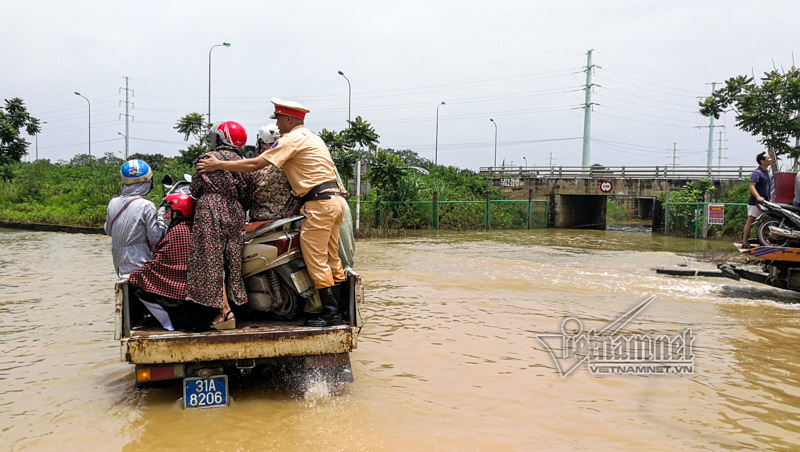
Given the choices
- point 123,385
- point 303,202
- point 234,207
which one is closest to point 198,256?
Result: point 234,207

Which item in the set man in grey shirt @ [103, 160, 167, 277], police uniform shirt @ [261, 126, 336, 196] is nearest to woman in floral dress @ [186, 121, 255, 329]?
police uniform shirt @ [261, 126, 336, 196]

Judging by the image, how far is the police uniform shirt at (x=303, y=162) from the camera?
479 centimetres

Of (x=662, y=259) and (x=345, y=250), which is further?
(x=662, y=259)

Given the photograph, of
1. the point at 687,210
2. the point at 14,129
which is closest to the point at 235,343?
the point at 687,210

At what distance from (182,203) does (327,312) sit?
4.69 feet

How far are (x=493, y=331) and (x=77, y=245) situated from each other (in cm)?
1451

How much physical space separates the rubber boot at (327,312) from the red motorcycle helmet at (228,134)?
1400 millimetres

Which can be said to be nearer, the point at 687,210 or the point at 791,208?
the point at 791,208

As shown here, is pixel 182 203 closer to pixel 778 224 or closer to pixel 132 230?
pixel 132 230

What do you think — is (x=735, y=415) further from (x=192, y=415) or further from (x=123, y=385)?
(x=123, y=385)

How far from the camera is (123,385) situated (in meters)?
5.29

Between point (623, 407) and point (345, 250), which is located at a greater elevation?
point (345, 250)

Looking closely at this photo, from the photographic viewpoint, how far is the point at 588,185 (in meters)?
34.9

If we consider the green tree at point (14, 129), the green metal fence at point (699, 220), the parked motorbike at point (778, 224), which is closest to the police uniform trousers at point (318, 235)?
the parked motorbike at point (778, 224)
